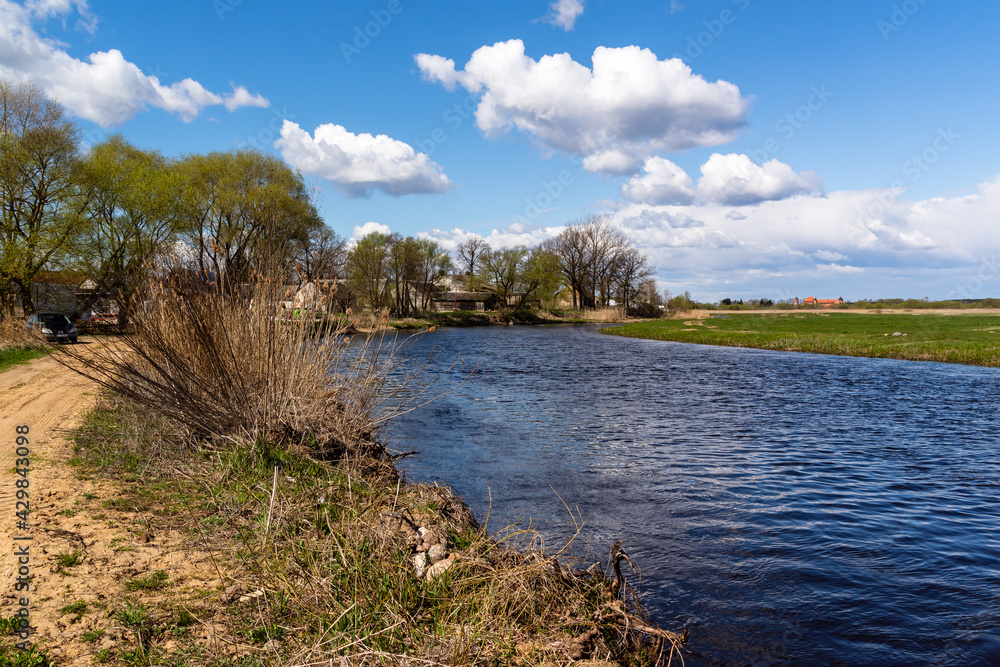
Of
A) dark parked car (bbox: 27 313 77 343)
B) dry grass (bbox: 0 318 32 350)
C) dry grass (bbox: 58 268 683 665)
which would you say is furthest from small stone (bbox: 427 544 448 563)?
dark parked car (bbox: 27 313 77 343)

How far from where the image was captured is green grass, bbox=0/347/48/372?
1821cm

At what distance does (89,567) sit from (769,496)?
30.8ft

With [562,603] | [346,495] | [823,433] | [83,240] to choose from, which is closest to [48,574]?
[346,495]

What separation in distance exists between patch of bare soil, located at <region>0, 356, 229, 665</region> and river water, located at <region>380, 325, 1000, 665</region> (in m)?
4.07

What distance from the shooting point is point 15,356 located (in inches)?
797

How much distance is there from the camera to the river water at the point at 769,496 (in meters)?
5.60

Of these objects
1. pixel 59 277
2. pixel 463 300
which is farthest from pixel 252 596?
pixel 463 300

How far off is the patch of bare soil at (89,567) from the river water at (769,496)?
4073 mm

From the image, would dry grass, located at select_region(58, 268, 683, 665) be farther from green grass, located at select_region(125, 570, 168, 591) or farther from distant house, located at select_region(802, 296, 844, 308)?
distant house, located at select_region(802, 296, 844, 308)

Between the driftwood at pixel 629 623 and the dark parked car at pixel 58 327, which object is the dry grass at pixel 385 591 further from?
the dark parked car at pixel 58 327

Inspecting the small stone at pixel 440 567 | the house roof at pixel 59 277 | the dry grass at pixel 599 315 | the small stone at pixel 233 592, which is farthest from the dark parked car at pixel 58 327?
the dry grass at pixel 599 315

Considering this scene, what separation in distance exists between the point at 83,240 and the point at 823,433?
39.3m

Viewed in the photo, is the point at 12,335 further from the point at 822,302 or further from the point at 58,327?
the point at 822,302

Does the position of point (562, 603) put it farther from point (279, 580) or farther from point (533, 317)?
point (533, 317)
